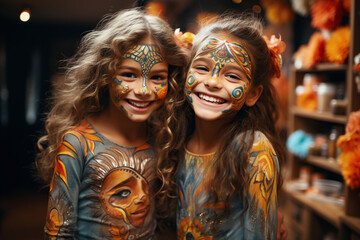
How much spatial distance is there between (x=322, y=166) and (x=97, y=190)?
1.90 metres

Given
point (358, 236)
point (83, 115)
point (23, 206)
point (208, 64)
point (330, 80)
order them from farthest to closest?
point (330, 80)
point (23, 206)
point (358, 236)
point (83, 115)
point (208, 64)

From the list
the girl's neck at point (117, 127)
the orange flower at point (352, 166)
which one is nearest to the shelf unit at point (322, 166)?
the orange flower at point (352, 166)

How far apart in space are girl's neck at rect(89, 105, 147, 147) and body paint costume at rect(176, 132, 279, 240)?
230 millimetres

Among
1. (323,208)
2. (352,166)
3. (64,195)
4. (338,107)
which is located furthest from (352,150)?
(64,195)

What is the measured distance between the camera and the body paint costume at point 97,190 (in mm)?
1201

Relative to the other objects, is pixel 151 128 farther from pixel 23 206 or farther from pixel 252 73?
pixel 23 206

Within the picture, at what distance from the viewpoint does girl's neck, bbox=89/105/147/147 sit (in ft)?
4.44

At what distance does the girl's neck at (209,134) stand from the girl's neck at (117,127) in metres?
0.24

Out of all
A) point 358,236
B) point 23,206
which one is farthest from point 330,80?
point 23,206

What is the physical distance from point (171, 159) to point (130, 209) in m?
0.26

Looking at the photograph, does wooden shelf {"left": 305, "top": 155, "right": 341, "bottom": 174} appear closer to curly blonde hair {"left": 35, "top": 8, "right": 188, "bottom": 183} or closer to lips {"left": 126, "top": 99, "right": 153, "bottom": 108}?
curly blonde hair {"left": 35, "top": 8, "right": 188, "bottom": 183}

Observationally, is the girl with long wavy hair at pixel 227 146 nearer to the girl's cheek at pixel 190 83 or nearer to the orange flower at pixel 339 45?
the girl's cheek at pixel 190 83

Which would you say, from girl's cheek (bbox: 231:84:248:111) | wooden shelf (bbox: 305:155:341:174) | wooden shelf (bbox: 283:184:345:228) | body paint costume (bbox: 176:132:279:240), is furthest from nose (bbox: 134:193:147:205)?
wooden shelf (bbox: 305:155:341:174)

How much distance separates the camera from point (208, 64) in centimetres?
126
